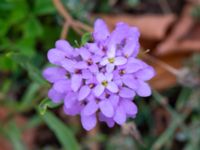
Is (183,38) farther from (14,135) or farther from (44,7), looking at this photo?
(14,135)

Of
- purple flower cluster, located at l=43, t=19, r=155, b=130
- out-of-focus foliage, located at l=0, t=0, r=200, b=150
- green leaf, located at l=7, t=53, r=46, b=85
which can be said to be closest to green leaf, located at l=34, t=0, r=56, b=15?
out-of-focus foliage, located at l=0, t=0, r=200, b=150

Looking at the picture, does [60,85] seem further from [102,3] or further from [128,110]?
[102,3]

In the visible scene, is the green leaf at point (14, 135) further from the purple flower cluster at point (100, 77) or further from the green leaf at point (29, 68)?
the purple flower cluster at point (100, 77)

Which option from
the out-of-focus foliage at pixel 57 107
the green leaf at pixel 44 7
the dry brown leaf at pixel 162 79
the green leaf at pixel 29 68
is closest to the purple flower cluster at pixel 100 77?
the green leaf at pixel 29 68

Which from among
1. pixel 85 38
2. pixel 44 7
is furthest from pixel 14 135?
pixel 85 38

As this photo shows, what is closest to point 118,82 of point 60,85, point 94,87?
point 94,87

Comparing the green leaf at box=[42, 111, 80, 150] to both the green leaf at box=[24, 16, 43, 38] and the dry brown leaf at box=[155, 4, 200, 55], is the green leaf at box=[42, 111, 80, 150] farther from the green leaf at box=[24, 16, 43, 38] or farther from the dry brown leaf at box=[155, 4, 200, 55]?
the dry brown leaf at box=[155, 4, 200, 55]

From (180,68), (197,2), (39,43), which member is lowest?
(180,68)
